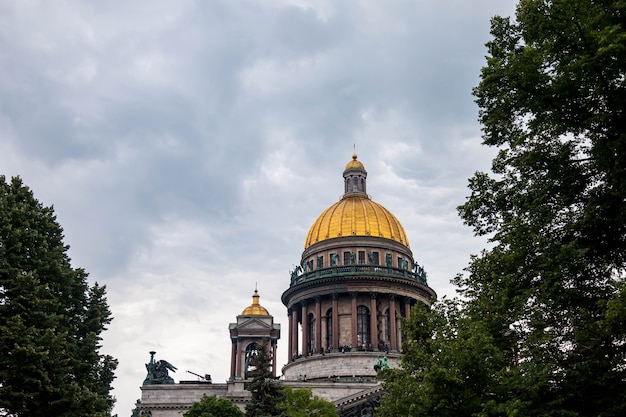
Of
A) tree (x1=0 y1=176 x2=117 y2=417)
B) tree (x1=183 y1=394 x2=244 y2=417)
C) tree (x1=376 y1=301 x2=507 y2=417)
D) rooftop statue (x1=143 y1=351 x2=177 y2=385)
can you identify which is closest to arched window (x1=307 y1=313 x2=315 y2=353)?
rooftop statue (x1=143 y1=351 x2=177 y2=385)

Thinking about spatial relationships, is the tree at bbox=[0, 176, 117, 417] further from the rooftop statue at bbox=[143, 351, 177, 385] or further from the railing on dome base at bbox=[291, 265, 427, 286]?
the railing on dome base at bbox=[291, 265, 427, 286]

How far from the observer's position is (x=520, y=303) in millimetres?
19812

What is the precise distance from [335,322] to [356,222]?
33.9 feet

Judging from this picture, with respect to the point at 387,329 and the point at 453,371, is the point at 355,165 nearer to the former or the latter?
→ the point at 387,329

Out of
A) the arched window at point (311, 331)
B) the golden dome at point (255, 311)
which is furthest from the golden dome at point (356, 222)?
the golden dome at point (255, 311)

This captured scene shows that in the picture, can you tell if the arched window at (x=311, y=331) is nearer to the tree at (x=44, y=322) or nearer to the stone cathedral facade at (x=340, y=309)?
the stone cathedral facade at (x=340, y=309)

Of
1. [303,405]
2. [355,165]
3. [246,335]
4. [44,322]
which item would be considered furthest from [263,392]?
[355,165]

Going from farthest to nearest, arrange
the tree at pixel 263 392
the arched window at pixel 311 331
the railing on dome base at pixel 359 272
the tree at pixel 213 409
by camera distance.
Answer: the arched window at pixel 311 331 → the railing on dome base at pixel 359 272 → the tree at pixel 213 409 → the tree at pixel 263 392

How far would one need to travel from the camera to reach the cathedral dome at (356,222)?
71750mm

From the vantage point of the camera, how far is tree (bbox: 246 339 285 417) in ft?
123

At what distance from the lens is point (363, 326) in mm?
68938

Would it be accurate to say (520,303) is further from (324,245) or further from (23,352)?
(324,245)

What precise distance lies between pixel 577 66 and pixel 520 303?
21.0 ft

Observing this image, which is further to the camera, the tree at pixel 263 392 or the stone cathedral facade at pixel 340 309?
the stone cathedral facade at pixel 340 309
